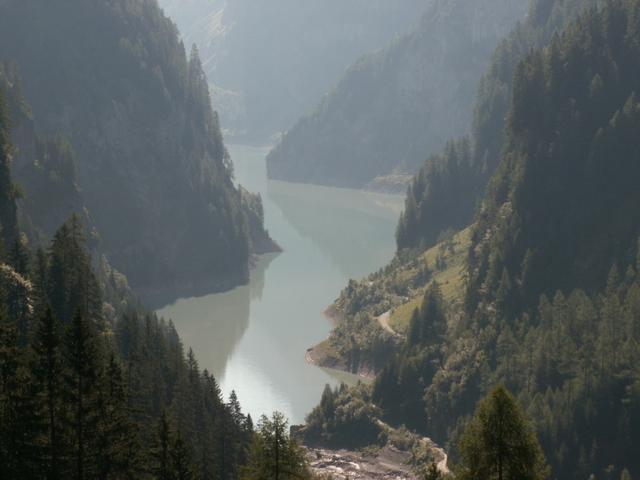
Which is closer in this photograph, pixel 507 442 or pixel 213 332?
pixel 507 442

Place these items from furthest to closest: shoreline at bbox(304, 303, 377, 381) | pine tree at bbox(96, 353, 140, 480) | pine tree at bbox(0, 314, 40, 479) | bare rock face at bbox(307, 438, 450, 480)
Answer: shoreline at bbox(304, 303, 377, 381) < bare rock face at bbox(307, 438, 450, 480) < pine tree at bbox(96, 353, 140, 480) < pine tree at bbox(0, 314, 40, 479)

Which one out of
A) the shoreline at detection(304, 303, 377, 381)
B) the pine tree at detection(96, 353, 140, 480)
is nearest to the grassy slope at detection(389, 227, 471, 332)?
the shoreline at detection(304, 303, 377, 381)

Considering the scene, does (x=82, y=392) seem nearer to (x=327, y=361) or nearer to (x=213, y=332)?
(x=327, y=361)

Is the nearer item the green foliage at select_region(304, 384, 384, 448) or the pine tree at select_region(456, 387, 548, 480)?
the pine tree at select_region(456, 387, 548, 480)

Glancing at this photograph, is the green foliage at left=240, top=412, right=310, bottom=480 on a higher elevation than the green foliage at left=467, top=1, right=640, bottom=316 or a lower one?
lower

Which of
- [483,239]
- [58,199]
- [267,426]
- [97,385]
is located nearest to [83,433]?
[97,385]

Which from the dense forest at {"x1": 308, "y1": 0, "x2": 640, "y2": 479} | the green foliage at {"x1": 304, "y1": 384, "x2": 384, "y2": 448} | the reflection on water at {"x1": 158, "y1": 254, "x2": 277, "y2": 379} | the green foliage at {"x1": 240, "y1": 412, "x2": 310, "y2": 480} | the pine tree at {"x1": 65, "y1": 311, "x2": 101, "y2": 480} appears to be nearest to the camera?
the green foliage at {"x1": 240, "y1": 412, "x2": 310, "y2": 480}

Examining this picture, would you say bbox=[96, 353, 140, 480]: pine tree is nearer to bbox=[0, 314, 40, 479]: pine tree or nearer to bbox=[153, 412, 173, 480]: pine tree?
bbox=[153, 412, 173, 480]: pine tree

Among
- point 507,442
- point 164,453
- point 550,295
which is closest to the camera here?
point 507,442

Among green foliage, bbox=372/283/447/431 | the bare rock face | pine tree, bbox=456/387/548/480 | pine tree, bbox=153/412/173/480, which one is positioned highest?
green foliage, bbox=372/283/447/431

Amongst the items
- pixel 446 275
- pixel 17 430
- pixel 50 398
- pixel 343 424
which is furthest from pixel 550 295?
pixel 17 430
